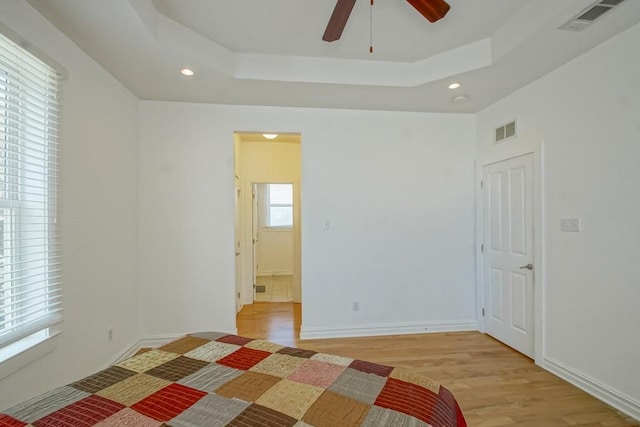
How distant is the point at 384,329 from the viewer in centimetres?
363

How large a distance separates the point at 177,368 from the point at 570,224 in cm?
302

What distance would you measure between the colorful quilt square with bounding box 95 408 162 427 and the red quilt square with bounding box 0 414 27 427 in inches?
9.6

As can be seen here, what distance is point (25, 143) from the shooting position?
189 cm

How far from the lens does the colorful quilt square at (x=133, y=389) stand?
1.15 m

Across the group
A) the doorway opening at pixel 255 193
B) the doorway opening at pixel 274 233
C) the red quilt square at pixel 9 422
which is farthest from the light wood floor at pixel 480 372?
the doorway opening at pixel 274 233

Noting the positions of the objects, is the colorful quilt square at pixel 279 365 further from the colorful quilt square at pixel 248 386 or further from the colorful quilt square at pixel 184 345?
the colorful quilt square at pixel 184 345

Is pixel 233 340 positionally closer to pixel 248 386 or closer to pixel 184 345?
pixel 184 345

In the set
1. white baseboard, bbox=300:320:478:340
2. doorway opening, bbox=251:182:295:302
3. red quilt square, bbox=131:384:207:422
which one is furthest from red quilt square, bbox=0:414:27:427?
doorway opening, bbox=251:182:295:302

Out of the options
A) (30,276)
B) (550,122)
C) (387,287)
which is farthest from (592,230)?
(30,276)

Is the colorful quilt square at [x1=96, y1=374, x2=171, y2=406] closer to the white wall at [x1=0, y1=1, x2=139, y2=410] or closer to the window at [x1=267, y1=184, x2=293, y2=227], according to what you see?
the white wall at [x1=0, y1=1, x2=139, y2=410]

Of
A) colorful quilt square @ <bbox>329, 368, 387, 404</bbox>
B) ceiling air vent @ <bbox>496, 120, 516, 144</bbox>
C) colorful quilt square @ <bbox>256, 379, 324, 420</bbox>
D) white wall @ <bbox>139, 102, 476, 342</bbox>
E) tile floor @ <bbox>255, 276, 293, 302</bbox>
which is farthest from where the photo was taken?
tile floor @ <bbox>255, 276, 293, 302</bbox>

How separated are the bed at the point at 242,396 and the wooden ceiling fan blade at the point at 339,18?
1.85m

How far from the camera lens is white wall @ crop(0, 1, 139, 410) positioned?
1.93m

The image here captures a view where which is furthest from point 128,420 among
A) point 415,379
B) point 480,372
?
point 480,372
